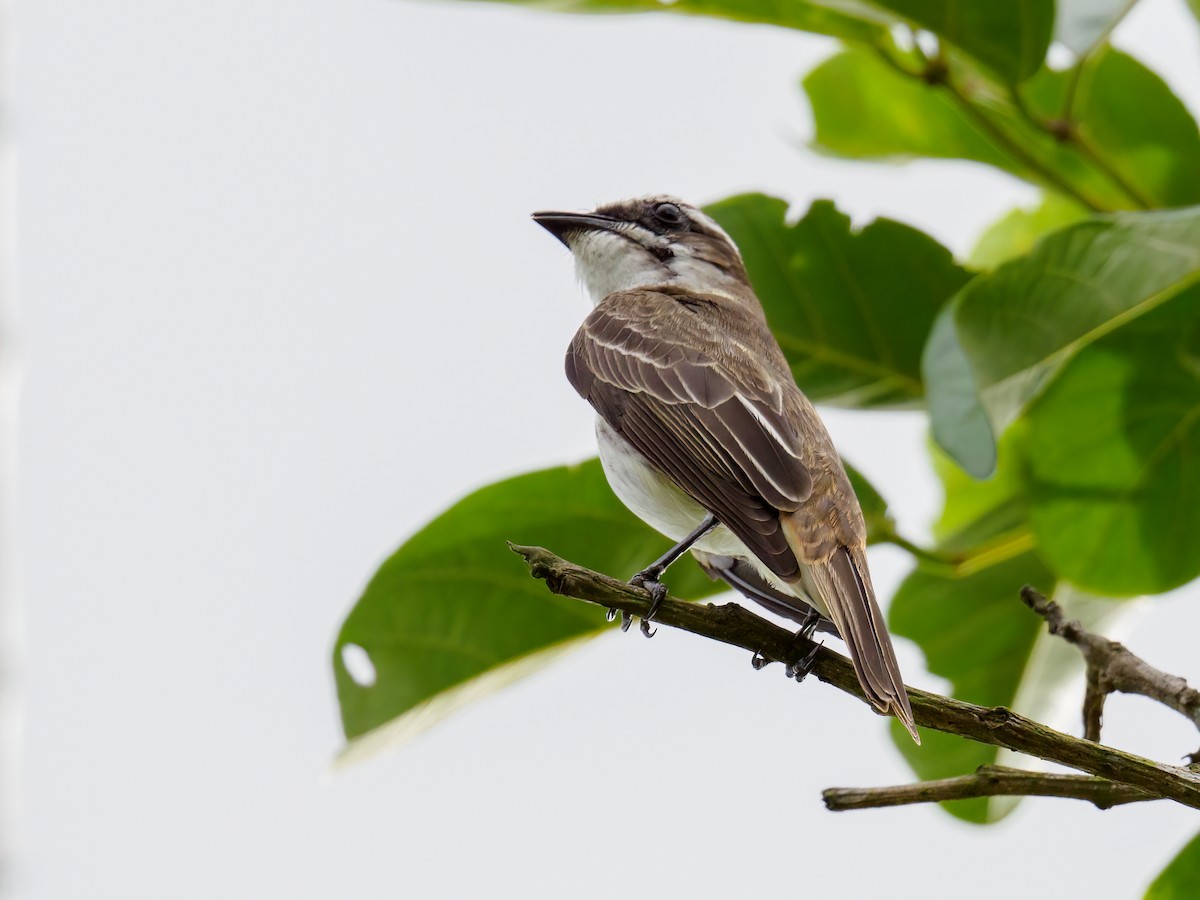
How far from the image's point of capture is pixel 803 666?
269 cm

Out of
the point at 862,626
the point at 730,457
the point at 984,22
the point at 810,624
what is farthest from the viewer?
the point at 984,22

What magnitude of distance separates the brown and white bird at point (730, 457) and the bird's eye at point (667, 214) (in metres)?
0.60

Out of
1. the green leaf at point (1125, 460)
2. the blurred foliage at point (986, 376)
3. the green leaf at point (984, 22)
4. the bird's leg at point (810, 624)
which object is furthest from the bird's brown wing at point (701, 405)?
the green leaf at point (984, 22)

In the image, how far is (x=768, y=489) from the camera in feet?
10.5

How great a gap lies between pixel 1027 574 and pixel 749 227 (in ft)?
4.03

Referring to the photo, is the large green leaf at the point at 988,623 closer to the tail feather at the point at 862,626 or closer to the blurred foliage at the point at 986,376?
the blurred foliage at the point at 986,376

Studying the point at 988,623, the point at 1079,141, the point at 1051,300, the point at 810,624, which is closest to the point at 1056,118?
the point at 1079,141

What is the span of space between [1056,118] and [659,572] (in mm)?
1881

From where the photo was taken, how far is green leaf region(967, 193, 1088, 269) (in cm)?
486

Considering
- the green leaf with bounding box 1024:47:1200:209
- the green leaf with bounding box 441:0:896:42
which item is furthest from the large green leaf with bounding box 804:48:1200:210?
the green leaf with bounding box 441:0:896:42

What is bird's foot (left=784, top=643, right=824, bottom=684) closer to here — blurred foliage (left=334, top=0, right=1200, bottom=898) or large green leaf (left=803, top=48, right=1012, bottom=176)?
blurred foliage (left=334, top=0, right=1200, bottom=898)

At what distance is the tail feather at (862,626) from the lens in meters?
2.38

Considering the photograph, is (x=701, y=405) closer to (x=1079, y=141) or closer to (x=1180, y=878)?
(x=1079, y=141)

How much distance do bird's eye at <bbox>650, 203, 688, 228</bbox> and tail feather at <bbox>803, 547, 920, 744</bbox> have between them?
83.3 inches
